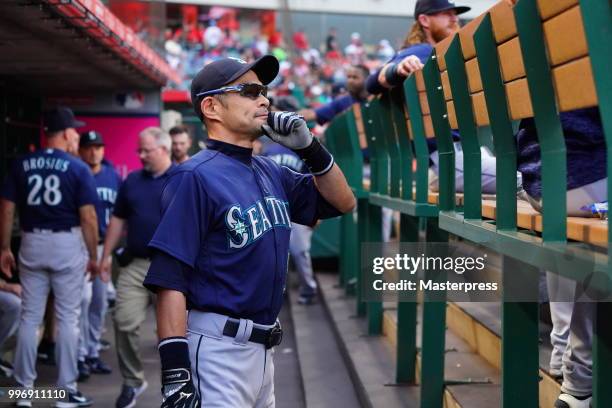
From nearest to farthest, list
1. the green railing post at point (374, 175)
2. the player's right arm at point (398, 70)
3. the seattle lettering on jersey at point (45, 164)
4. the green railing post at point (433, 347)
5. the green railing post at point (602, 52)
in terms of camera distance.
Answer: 1. the green railing post at point (602, 52)
2. the green railing post at point (433, 347)
3. the player's right arm at point (398, 70)
4. the green railing post at point (374, 175)
5. the seattle lettering on jersey at point (45, 164)

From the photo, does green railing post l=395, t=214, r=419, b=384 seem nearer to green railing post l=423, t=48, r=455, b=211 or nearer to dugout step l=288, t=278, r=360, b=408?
dugout step l=288, t=278, r=360, b=408

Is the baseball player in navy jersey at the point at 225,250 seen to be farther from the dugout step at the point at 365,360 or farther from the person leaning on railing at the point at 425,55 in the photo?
the dugout step at the point at 365,360

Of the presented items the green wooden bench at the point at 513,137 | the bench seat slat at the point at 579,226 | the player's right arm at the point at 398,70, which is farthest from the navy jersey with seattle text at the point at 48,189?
the bench seat slat at the point at 579,226

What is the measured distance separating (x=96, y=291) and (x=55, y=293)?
4.50 ft

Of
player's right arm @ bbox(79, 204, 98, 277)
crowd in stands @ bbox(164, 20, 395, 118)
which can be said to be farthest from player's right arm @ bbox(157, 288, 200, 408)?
crowd in stands @ bbox(164, 20, 395, 118)

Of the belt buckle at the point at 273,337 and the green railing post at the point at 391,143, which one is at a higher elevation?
the green railing post at the point at 391,143

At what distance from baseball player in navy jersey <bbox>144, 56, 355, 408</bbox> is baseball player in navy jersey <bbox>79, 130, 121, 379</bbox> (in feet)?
12.8

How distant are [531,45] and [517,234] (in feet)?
1.93

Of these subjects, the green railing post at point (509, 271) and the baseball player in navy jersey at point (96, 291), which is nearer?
Result: the green railing post at point (509, 271)

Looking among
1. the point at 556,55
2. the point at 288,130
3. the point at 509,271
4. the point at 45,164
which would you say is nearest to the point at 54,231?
the point at 45,164

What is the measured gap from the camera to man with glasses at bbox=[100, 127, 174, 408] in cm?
612

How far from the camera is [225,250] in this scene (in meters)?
2.84

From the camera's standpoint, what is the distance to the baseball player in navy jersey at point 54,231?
621cm

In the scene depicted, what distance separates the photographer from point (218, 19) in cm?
3319
